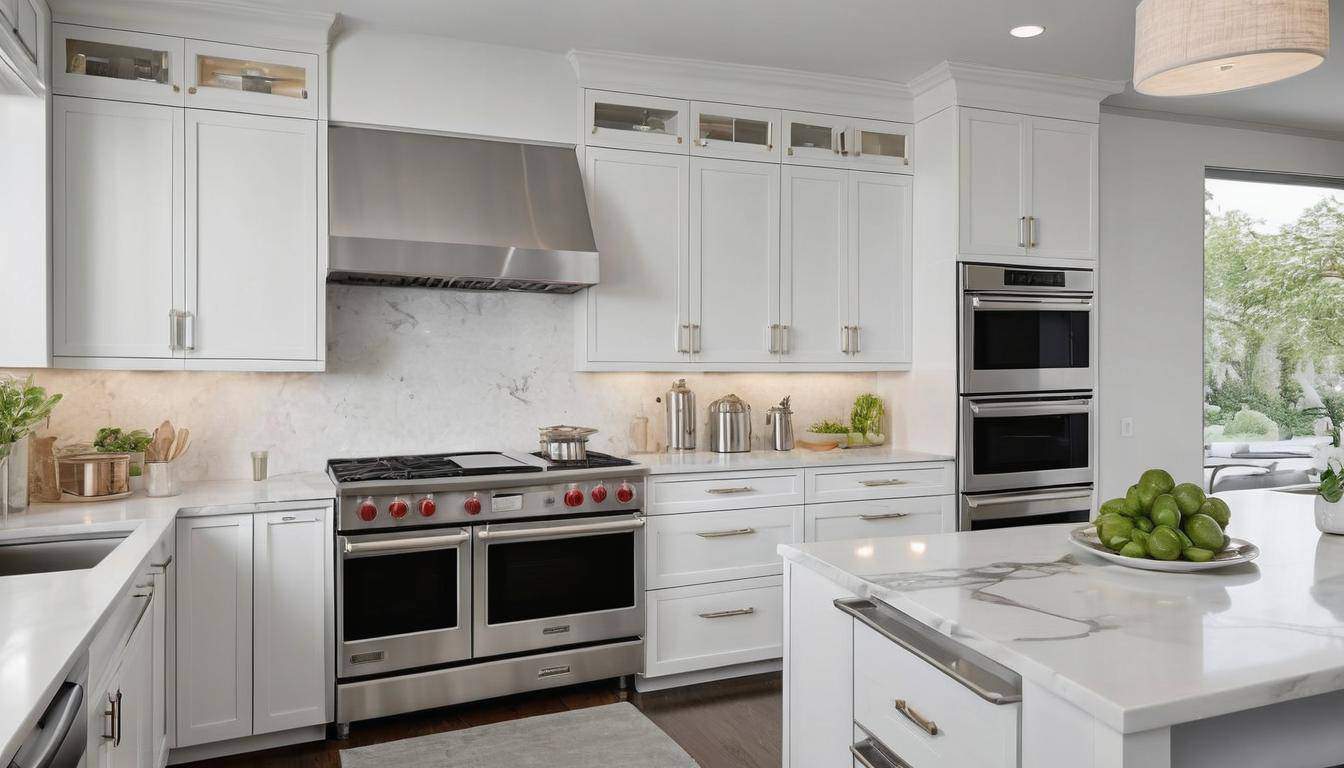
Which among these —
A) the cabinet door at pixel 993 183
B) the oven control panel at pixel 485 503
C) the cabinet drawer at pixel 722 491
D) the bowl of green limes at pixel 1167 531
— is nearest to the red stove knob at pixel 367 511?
the oven control panel at pixel 485 503

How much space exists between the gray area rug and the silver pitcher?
1501 millimetres

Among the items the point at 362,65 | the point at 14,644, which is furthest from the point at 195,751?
the point at 362,65

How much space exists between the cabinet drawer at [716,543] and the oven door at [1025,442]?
3.08 ft

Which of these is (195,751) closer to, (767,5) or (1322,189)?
(767,5)

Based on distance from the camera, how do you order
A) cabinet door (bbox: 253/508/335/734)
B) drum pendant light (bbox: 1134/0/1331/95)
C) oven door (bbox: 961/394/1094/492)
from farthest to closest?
1. oven door (bbox: 961/394/1094/492)
2. cabinet door (bbox: 253/508/335/734)
3. drum pendant light (bbox: 1134/0/1331/95)

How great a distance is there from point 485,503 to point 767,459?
50.3 inches

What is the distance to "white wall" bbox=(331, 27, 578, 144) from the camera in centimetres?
345

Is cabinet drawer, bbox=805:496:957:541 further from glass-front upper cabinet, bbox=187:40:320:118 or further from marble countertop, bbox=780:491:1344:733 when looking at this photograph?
glass-front upper cabinet, bbox=187:40:320:118

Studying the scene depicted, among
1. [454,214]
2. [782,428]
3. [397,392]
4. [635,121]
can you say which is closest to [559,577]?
[397,392]

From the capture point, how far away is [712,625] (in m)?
3.71

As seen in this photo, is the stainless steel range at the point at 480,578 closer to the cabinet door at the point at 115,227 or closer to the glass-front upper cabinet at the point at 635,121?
the cabinet door at the point at 115,227

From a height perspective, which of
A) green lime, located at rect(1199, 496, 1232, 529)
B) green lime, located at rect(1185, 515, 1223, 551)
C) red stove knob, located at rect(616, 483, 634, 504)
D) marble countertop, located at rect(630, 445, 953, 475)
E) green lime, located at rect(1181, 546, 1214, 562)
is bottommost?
red stove knob, located at rect(616, 483, 634, 504)

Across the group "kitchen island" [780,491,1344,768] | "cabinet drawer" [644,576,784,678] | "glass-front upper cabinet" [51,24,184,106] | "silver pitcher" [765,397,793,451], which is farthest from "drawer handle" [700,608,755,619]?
"glass-front upper cabinet" [51,24,184,106]

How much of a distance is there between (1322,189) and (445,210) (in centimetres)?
508
